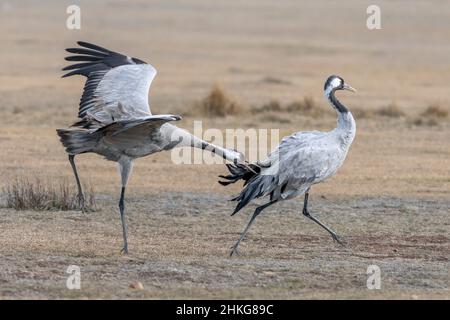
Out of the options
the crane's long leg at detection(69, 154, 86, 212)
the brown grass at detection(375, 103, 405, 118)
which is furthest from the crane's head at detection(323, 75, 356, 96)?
the brown grass at detection(375, 103, 405, 118)

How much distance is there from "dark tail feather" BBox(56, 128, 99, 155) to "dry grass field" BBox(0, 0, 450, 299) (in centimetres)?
86

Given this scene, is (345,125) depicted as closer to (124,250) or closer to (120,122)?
(120,122)

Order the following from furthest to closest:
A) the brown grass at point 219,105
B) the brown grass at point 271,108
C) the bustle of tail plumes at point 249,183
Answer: the brown grass at point 271,108 < the brown grass at point 219,105 < the bustle of tail plumes at point 249,183

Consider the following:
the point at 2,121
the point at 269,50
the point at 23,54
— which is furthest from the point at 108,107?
the point at 269,50

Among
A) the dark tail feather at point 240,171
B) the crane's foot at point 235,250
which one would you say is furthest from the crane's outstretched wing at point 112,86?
the crane's foot at point 235,250

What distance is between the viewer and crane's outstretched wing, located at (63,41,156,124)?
10453 millimetres

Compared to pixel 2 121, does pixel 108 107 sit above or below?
above

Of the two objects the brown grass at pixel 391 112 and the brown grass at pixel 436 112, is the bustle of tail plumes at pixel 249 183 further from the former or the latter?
the brown grass at pixel 391 112

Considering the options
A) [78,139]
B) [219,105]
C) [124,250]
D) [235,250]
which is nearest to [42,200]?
[78,139]

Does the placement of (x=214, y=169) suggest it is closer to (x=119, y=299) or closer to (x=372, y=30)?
(x=119, y=299)

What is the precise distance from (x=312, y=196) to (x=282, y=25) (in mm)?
32969

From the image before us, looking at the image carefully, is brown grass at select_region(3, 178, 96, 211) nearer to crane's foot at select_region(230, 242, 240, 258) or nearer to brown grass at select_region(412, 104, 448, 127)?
crane's foot at select_region(230, 242, 240, 258)

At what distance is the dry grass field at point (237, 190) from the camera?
28.4 ft

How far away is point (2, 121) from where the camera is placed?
19.6m
